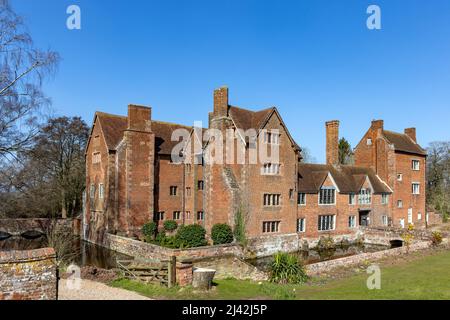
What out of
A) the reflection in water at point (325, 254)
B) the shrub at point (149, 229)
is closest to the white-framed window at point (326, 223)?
the reflection in water at point (325, 254)

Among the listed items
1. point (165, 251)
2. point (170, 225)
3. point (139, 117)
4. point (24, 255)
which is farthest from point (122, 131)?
point (24, 255)

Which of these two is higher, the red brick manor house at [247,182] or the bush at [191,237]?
the red brick manor house at [247,182]

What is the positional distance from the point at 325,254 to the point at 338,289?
51.9 ft

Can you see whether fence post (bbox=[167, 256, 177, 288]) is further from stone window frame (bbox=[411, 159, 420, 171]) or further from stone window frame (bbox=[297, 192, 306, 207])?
stone window frame (bbox=[411, 159, 420, 171])

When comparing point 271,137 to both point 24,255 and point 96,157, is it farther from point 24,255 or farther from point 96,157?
point 24,255

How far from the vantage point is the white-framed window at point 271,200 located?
2930cm

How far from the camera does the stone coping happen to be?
9648 millimetres

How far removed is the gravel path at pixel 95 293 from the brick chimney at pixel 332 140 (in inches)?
1118

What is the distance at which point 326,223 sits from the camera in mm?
34656

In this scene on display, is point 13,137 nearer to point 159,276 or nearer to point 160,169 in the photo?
point 159,276

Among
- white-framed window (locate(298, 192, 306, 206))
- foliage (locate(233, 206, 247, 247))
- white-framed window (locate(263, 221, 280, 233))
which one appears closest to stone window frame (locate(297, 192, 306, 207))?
white-framed window (locate(298, 192, 306, 206))

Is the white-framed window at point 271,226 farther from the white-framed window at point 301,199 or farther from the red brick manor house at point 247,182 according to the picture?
the white-framed window at point 301,199

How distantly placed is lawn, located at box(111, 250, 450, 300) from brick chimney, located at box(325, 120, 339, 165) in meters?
20.0

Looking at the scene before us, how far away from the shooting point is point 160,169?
121 feet
